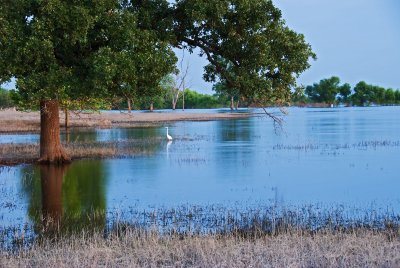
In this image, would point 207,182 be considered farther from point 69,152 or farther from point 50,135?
point 69,152

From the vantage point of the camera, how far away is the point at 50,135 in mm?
29000

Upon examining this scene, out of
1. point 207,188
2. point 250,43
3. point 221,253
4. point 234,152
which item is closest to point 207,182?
point 207,188

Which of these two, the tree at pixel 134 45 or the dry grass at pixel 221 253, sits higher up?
the tree at pixel 134 45

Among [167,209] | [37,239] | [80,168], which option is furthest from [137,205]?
[80,168]

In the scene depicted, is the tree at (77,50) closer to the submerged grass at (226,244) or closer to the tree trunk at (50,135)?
the tree trunk at (50,135)

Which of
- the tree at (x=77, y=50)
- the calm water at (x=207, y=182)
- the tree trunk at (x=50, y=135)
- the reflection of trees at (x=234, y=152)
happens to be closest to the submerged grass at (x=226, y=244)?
the calm water at (x=207, y=182)

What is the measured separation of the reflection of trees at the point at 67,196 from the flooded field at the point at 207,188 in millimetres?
38

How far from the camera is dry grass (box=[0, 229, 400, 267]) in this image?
405 inches

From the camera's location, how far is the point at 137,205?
20.1 meters

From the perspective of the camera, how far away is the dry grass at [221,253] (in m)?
10.3

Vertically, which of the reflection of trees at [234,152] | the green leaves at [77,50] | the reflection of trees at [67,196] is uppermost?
the green leaves at [77,50]

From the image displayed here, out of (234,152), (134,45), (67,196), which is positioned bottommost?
(67,196)

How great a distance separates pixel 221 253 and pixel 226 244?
46.5 inches

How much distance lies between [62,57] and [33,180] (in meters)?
5.38
